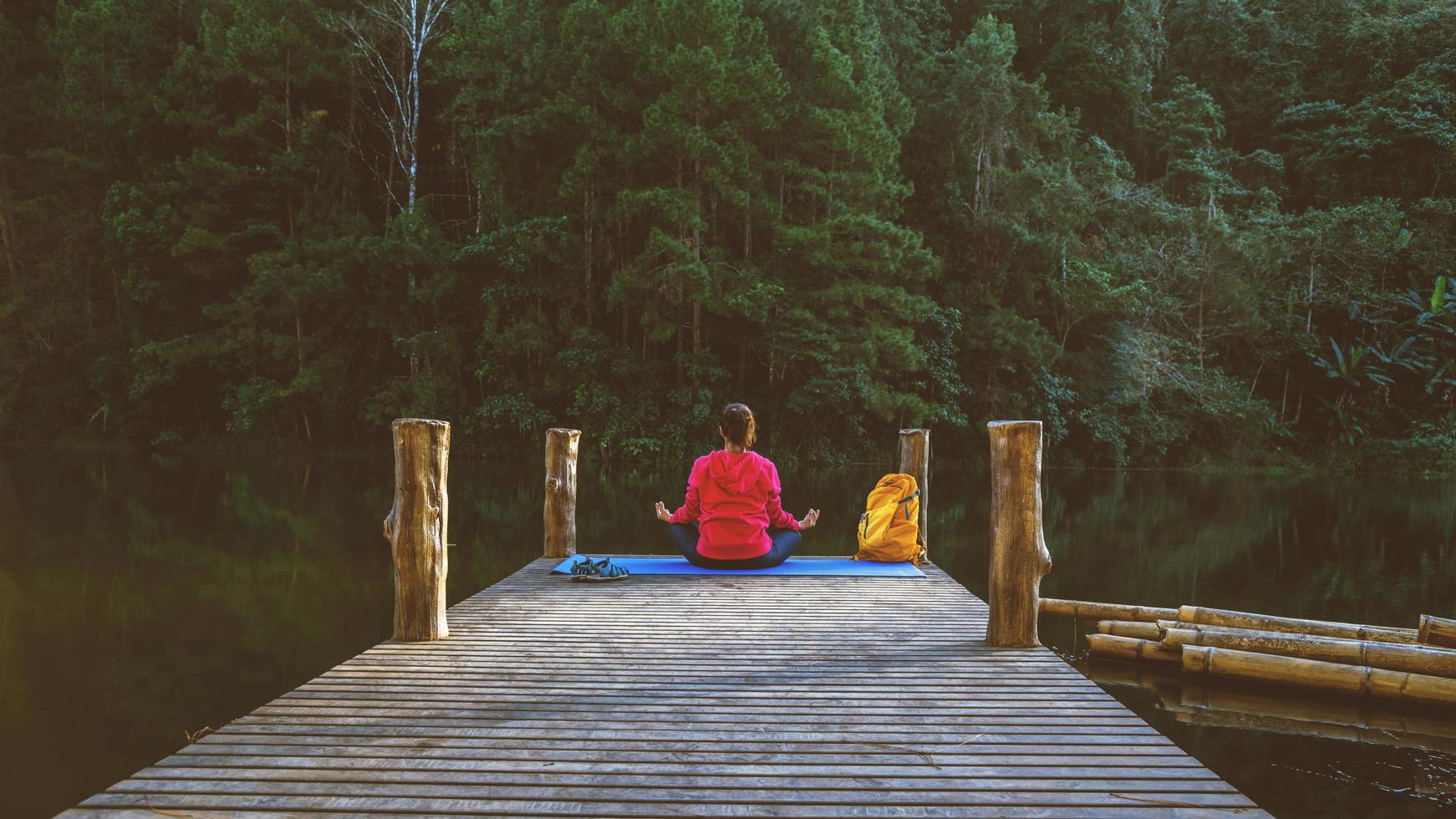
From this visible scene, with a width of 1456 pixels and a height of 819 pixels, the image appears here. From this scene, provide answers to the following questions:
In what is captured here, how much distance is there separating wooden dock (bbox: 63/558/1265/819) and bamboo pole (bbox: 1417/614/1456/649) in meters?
3.35

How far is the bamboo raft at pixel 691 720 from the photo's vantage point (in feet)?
9.03

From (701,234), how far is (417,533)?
18641 millimetres

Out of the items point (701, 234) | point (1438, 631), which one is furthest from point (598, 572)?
point (701, 234)

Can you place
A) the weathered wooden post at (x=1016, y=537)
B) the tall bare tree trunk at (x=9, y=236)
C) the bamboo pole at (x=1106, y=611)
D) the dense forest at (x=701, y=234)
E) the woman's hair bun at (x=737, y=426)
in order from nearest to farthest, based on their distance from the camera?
the weathered wooden post at (x=1016, y=537) → the woman's hair bun at (x=737, y=426) → the bamboo pole at (x=1106, y=611) → the dense forest at (x=701, y=234) → the tall bare tree trunk at (x=9, y=236)

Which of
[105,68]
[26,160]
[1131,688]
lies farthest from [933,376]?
[26,160]

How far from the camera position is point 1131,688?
6.43 metres

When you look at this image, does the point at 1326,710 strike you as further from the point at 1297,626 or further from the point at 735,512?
the point at 735,512

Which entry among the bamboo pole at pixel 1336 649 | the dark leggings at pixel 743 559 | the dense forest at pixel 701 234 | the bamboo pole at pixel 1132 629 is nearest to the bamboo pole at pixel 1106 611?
the bamboo pole at pixel 1132 629

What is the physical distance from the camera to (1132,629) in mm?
7133

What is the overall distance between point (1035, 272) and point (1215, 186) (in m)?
7.01

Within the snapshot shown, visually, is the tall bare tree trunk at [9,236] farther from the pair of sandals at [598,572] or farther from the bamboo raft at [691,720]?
the bamboo raft at [691,720]

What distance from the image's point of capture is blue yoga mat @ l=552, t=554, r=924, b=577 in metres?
6.89

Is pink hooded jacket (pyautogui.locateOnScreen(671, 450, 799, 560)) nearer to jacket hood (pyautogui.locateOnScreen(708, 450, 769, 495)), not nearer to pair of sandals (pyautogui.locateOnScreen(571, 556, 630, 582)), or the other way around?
jacket hood (pyautogui.locateOnScreen(708, 450, 769, 495))

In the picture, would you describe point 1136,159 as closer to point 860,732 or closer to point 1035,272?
point 1035,272
